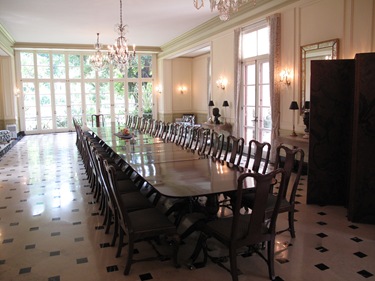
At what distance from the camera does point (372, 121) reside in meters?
4.29

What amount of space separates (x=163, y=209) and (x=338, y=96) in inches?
116

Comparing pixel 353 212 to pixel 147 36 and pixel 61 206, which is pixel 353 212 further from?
pixel 147 36

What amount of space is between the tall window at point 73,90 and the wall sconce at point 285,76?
9978 mm

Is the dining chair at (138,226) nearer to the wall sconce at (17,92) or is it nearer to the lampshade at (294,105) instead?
the lampshade at (294,105)

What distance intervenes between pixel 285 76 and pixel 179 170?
14.3ft

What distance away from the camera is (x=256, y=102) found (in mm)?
9008

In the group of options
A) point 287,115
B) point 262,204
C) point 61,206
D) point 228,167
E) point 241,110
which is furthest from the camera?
point 241,110

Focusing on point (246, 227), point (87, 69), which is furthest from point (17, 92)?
point (246, 227)

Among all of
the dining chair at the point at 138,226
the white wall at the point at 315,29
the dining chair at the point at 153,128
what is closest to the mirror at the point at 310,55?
the white wall at the point at 315,29

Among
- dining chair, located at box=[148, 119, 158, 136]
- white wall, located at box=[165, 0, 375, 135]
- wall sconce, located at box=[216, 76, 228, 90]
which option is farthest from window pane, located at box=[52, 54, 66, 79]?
white wall, located at box=[165, 0, 375, 135]

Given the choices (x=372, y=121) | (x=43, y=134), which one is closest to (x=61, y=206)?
(x=372, y=121)

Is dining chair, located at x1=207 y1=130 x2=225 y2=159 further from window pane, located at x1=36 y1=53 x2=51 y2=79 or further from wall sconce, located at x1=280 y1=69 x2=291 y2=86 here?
window pane, located at x1=36 y1=53 x2=51 y2=79

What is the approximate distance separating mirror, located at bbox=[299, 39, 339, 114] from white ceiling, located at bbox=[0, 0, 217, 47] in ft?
10.6

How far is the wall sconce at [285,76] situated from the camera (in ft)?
24.2
